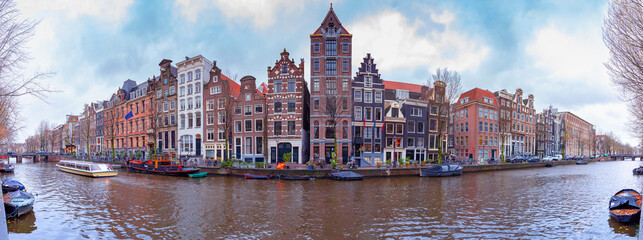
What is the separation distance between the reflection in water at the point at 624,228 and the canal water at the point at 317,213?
0.08 metres

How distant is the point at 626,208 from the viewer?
18.8 metres

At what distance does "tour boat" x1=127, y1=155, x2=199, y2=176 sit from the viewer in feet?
138

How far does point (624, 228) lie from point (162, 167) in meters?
49.9

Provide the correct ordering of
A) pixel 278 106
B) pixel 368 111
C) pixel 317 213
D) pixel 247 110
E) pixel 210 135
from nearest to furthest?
1. pixel 317 213
2. pixel 278 106
3. pixel 368 111
4. pixel 247 110
5. pixel 210 135

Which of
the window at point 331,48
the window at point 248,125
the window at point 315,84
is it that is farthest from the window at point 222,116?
the window at point 331,48

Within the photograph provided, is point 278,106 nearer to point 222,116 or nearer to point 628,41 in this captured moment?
point 222,116

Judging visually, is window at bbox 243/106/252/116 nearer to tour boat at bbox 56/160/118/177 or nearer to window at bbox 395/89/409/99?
tour boat at bbox 56/160/118/177

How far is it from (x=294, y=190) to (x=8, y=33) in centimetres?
2303

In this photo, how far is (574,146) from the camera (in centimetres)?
12050

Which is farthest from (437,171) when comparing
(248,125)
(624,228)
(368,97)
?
(248,125)

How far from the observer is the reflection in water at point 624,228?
54.8 ft

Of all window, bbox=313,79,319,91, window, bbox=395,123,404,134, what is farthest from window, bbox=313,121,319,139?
window, bbox=395,123,404,134

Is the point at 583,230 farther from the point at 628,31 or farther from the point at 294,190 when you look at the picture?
the point at 294,190

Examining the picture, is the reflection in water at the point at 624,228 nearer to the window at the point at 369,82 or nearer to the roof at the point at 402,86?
the window at the point at 369,82
